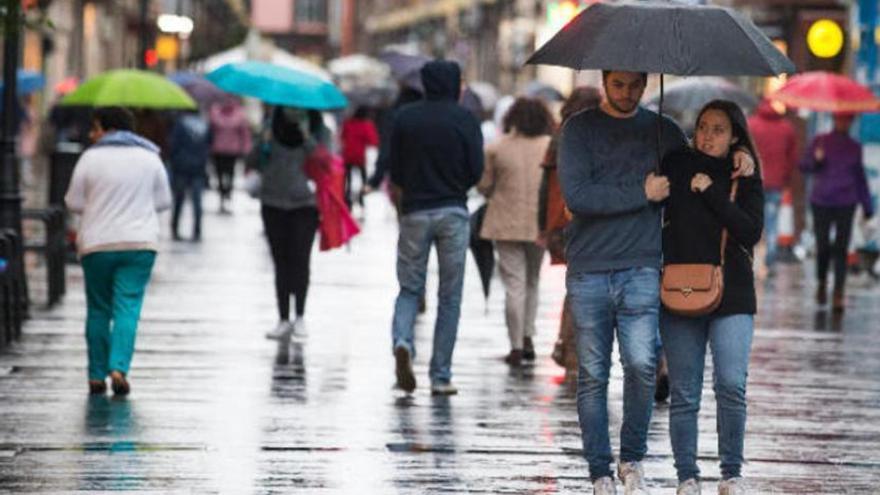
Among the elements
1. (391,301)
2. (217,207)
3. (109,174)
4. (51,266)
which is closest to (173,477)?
(109,174)

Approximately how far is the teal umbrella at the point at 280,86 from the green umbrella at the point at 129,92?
8.59 feet

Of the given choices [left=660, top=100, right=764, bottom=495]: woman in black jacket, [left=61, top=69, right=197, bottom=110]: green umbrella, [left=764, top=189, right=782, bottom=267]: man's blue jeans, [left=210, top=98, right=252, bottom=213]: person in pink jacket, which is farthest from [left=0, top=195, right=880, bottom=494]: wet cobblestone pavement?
[left=210, top=98, right=252, bottom=213]: person in pink jacket

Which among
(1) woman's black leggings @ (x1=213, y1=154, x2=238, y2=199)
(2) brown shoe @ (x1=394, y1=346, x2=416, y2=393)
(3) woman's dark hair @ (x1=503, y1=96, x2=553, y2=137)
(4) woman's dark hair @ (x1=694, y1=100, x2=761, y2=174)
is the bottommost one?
(1) woman's black leggings @ (x1=213, y1=154, x2=238, y2=199)

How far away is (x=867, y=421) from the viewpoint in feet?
46.5

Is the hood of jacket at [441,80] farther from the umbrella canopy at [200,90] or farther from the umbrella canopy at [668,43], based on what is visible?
the umbrella canopy at [200,90]

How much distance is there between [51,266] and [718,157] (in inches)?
446

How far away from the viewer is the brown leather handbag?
995 cm

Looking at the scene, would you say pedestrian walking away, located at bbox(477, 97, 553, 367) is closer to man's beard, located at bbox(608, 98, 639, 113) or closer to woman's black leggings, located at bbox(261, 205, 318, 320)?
woman's black leggings, located at bbox(261, 205, 318, 320)

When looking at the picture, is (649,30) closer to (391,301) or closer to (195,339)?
(195,339)

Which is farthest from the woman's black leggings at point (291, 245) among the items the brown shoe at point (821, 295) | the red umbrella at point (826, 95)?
the red umbrella at point (826, 95)

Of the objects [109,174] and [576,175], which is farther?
[109,174]

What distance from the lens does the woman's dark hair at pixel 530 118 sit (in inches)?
658

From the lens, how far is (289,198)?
18.1 meters

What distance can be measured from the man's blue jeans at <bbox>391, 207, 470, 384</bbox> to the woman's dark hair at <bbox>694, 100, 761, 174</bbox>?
4.67 m
